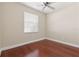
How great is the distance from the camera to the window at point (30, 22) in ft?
4.73

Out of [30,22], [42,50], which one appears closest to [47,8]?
[30,22]

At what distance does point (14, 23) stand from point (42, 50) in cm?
61

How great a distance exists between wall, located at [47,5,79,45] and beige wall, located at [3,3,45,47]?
0.19 meters

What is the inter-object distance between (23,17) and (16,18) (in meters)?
0.11

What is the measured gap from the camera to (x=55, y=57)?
1456mm

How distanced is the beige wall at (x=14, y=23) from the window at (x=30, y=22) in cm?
5

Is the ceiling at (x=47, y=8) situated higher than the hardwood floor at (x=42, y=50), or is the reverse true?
the ceiling at (x=47, y=8)

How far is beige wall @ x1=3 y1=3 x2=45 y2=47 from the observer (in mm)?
1401

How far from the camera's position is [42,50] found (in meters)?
1.46

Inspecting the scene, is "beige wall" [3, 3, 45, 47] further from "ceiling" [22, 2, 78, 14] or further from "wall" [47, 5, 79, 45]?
"wall" [47, 5, 79, 45]

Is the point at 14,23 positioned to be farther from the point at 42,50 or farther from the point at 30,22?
the point at 42,50

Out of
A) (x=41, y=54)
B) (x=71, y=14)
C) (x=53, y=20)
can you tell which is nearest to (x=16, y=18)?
(x=53, y=20)

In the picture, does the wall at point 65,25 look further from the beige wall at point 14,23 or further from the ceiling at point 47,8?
the beige wall at point 14,23

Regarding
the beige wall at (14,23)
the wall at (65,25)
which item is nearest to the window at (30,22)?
the beige wall at (14,23)
